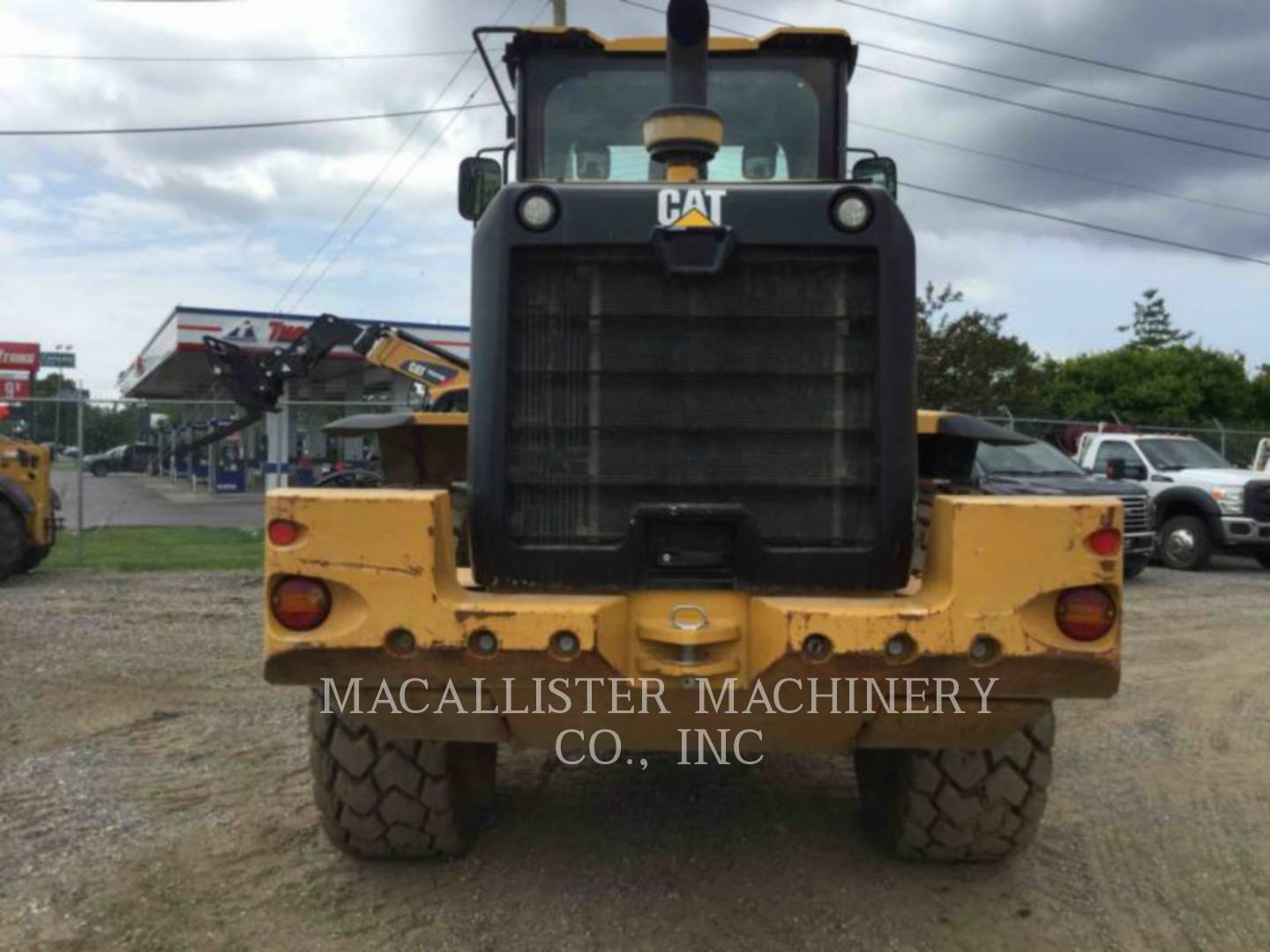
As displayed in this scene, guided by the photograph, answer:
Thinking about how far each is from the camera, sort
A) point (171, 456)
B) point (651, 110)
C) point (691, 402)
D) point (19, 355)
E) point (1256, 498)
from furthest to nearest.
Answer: point (19, 355), point (171, 456), point (1256, 498), point (651, 110), point (691, 402)

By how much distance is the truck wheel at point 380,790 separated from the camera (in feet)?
12.6

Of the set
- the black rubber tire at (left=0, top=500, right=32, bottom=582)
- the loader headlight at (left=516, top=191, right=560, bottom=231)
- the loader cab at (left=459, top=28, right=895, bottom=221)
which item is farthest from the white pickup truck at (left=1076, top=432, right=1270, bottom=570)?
the loader headlight at (left=516, top=191, right=560, bottom=231)

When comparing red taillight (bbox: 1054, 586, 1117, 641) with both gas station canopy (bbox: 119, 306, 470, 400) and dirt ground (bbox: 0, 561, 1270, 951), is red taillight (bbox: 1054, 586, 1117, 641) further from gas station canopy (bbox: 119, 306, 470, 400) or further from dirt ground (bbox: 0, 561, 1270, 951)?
gas station canopy (bbox: 119, 306, 470, 400)

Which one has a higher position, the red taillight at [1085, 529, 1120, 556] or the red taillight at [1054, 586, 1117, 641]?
the red taillight at [1085, 529, 1120, 556]

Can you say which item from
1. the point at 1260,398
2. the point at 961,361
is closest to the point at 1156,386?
the point at 1260,398

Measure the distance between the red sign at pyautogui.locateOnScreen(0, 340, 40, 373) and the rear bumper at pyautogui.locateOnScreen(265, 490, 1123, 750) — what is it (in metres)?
44.1

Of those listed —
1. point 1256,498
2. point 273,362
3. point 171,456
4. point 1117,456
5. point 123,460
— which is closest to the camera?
point 273,362

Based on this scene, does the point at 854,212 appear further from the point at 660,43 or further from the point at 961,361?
the point at 961,361

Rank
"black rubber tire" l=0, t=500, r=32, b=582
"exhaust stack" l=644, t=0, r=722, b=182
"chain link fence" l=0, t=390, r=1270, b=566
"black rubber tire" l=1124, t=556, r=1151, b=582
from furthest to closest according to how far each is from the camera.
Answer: "chain link fence" l=0, t=390, r=1270, b=566 < "black rubber tire" l=1124, t=556, r=1151, b=582 < "black rubber tire" l=0, t=500, r=32, b=582 < "exhaust stack" l=644, t=0, r=722, b=182

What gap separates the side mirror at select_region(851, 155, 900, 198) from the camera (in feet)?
16.8

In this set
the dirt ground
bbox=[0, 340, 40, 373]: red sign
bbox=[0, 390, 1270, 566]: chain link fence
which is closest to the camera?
the dirt ground

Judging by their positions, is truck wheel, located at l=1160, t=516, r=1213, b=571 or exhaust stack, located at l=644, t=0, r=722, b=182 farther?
truck wheel, located at l=1160, t=516, r=1213, b=571

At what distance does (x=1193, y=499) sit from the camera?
14984 mm

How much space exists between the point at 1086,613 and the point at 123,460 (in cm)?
3990
